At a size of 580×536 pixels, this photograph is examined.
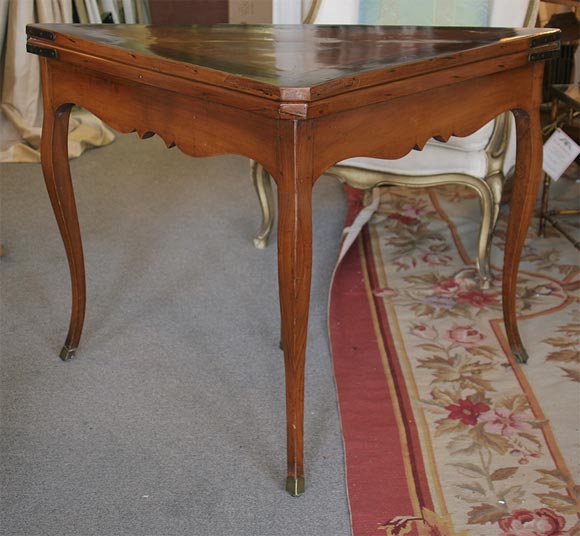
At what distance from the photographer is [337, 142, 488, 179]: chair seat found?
188cm

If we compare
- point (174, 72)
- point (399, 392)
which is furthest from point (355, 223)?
point (174, 72)

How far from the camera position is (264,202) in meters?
2.19

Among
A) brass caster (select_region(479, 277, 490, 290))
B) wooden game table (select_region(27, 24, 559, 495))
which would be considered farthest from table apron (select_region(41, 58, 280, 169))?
brass caster (select_region(479, 277, 490, 290))

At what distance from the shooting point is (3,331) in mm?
1797

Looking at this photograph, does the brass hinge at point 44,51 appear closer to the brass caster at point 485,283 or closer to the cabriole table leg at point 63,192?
the cabriole table leg at point 63,192

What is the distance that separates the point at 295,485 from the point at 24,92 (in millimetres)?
2286

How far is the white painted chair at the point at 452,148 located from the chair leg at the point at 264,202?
257 mm

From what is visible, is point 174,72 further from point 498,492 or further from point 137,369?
point 498,492

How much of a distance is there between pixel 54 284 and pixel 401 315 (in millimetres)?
872

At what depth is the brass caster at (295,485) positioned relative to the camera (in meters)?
1.29

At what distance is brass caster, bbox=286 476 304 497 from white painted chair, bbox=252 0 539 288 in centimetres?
86

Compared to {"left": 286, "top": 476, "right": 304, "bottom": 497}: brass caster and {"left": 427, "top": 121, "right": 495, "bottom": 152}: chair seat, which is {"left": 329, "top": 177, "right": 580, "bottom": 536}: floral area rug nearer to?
{"left": 286, "top": 476, "right": 304, "bottom": 497}: brass caster

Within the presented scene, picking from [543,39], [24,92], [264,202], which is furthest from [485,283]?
[24,92]

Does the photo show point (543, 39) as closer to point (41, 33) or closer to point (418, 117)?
point (418, 117)
